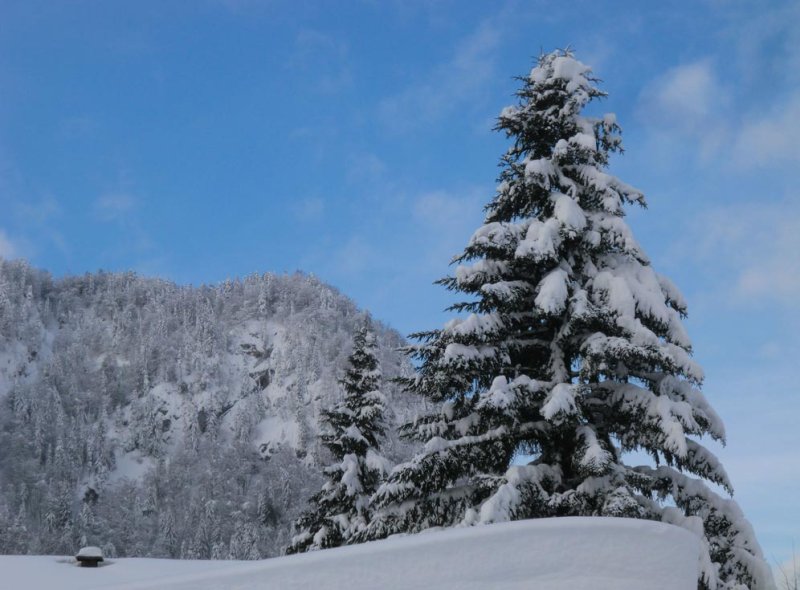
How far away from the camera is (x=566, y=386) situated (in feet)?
34.8

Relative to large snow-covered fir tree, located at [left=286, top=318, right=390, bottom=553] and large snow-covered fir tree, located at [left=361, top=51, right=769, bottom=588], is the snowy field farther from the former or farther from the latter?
large snow-covered fir tree, located at [left=286, top=318, right=390, bottom=553]

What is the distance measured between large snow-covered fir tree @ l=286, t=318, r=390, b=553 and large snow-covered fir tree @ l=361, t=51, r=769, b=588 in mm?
7955

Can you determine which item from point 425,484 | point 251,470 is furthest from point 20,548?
point 425,484

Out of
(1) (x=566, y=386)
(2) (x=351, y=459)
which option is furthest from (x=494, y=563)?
(2) (x=351, y=459)

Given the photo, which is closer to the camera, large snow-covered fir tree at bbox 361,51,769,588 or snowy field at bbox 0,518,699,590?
snowy field at bbox 0,518,699,590

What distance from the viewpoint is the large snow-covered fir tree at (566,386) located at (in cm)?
1059

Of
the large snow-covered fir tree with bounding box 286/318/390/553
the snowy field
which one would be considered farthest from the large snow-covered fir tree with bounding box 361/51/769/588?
the large snow-covered fir tree with bounding box 286/318/390/553

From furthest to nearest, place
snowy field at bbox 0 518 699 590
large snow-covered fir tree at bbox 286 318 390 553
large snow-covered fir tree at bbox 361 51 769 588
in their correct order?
large snow-covered fir tree at bbox 286 318 390 553 → large snow-covered fir tree at bbox 361 51 769 588 → snowy field at bbox 0 518 699 590

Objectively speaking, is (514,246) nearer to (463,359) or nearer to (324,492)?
(463,359)

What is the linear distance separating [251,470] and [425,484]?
6274 inches

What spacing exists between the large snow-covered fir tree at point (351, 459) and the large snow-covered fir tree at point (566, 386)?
26.1ft

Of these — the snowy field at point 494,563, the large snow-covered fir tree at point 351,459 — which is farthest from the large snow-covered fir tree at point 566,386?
the large snow-covered fir tree at point 351,459

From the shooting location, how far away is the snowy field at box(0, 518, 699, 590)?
4938 millimetres

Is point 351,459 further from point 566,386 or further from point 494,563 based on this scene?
point 494,563
